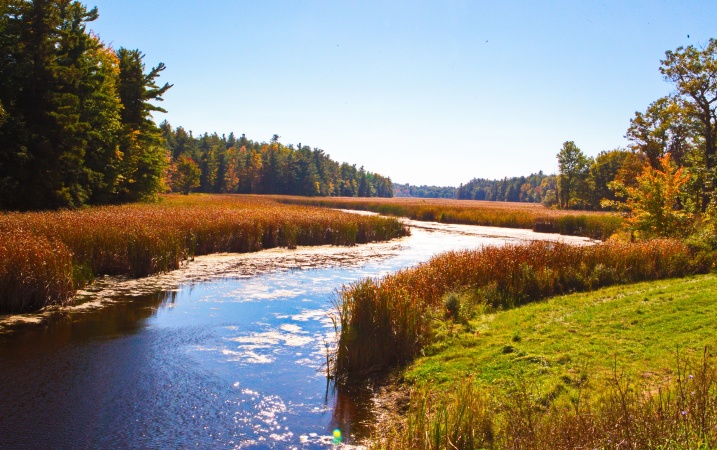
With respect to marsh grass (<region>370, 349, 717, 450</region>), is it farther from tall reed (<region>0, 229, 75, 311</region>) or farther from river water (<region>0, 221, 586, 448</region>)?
tall reed (<region>0, 229, 75, 311</region>)

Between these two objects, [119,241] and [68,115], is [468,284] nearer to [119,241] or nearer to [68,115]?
[119,241]

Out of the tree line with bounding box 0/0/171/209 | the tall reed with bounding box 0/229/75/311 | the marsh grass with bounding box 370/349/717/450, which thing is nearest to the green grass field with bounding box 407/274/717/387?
the marsh grass with bounding box 370/349/717/450

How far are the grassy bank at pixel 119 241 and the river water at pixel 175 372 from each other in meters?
0.74

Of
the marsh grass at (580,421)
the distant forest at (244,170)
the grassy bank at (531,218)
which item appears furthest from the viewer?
the distant forest at (244,170)

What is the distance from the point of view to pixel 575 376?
21.0ft

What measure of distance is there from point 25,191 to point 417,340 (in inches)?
897

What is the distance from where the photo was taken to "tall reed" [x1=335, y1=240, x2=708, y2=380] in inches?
328

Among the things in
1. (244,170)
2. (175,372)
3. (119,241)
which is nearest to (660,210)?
(175,372)

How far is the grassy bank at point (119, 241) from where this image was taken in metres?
10.8

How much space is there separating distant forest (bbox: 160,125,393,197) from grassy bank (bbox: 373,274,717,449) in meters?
75.0

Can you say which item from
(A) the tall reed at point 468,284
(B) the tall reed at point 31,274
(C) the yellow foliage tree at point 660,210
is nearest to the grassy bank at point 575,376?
(A) the tall reed at point 468,284

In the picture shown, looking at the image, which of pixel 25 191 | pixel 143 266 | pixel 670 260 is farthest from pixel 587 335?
pixel 25 191

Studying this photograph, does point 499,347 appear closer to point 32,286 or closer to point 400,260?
point 32,286

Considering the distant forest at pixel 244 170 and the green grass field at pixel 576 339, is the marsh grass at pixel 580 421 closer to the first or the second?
the green grass field at pixel 576 339
